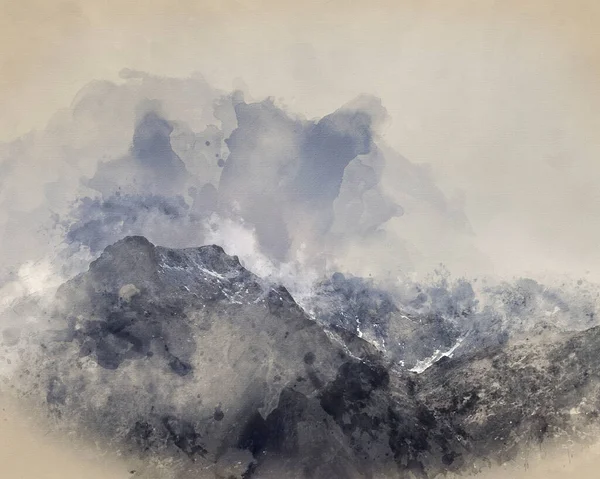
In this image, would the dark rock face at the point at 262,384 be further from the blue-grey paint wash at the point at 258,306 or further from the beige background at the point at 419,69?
the beige background at the point at 419,69

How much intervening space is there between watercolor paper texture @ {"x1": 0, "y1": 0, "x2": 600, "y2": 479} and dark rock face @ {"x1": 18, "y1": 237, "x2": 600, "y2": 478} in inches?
1.5

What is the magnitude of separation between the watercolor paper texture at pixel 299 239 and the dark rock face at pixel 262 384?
0.04 m

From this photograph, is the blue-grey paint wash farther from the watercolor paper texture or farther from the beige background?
the beige background

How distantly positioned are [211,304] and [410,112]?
197 inches

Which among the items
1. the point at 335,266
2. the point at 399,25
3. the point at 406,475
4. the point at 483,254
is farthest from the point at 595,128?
the point at 406,475

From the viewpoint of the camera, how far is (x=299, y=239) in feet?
26.5

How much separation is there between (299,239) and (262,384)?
8.41 feet

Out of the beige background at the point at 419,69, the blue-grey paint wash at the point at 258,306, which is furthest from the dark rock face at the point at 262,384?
the beige background at the point at 419,69

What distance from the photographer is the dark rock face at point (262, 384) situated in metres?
7.64

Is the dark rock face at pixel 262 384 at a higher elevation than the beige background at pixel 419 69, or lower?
lower

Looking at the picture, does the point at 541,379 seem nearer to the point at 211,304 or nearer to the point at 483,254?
the point at 483,254

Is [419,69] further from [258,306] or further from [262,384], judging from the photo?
[262,384]

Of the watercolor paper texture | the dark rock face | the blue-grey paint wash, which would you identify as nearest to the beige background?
the watercolor paper texture

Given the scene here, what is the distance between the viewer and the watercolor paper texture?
768 centimetres
